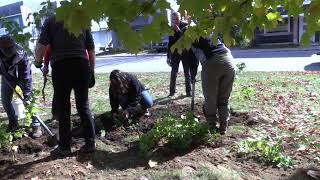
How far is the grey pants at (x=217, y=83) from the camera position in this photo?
533cm

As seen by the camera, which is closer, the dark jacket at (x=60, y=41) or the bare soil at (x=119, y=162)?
the bare soil at (x=119, y=162)

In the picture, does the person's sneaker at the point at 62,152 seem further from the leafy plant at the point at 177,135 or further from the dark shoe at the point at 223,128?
the dark shoe at the point at 223,128

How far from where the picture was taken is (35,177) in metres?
4.42

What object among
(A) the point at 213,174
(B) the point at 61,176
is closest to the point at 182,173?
(A) the point at 213,174

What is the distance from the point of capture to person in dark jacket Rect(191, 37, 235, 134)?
5320 mm

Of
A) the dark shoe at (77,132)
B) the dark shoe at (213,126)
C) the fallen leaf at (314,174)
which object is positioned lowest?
the fallen leaf at (314,174)

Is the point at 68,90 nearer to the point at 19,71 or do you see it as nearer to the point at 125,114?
the point at 19,71

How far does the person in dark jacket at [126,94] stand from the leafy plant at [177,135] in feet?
4.83

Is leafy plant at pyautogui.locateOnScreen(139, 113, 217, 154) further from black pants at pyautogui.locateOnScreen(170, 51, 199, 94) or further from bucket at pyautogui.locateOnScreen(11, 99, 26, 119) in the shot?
black pants at pyautogui.locateOnScreen(170, 51, 199, 94)

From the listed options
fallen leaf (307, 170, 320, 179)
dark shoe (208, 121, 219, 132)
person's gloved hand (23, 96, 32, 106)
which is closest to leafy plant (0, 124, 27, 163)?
person's gloved hand (23, 96, 32, 106)

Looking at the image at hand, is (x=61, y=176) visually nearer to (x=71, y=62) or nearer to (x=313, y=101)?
(x=71, y=62)

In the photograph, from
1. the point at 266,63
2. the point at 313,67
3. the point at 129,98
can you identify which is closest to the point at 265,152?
the point at 129,98

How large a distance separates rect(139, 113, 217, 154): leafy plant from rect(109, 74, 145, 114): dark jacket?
148 cm

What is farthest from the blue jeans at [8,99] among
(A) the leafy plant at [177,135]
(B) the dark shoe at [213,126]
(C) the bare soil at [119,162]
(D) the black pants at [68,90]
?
(B) the dark shoe at [213,126]
